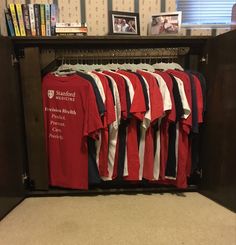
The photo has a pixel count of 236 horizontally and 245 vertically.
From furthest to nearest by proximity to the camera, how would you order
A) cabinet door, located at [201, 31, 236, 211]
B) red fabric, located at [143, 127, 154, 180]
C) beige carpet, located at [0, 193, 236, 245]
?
red fabric, located at [143, 127, 154, 180]
cabinet door, located at [201, 31, 236, 211]
beige carpet, located at [0, 193, 236, 245]

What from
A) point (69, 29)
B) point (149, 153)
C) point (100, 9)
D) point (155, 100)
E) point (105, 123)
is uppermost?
point (100, 9)

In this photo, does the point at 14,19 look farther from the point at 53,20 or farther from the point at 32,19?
the point at 53,20

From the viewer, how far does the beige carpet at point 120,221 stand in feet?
4.91

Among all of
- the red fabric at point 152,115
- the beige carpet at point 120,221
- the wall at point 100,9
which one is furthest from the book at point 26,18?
the beige carpet at point 120,221

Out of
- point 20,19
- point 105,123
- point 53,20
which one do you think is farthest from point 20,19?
point 105,123

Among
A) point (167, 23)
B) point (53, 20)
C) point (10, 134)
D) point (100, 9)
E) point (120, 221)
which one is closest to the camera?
point (120, 221)

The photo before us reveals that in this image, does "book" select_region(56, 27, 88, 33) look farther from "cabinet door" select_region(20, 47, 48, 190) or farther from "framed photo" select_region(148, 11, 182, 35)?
"framed photo" select_region(148, 11, 182, 35)

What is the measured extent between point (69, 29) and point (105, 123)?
0.85m

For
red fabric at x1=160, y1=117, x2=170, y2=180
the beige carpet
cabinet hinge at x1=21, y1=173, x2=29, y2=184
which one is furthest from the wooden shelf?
the beige carpet

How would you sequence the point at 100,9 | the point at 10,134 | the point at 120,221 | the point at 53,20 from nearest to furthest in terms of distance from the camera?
the point at 120,221, the point at 10,134, the point at 53,20, the point at 100,9

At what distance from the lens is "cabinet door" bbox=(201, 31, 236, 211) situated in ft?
5.65

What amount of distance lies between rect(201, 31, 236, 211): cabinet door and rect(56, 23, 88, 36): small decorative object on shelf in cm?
106

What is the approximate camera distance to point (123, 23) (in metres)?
2.19

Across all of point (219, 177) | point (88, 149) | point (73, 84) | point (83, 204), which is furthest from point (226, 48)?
point (83, 204)
